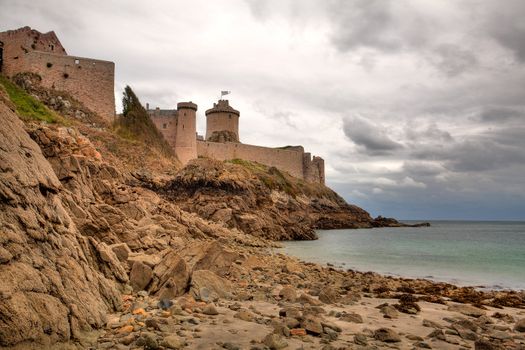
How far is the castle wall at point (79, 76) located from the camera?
4078cm

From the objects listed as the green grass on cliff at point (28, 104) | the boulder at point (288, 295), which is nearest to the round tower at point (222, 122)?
the green grass on cliff at point (28, 104)

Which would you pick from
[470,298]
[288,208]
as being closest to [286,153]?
[288,208]

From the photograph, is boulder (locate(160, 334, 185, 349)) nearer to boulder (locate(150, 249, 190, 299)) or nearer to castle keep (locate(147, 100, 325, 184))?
boulder (locate(150, 249, 190, 299))

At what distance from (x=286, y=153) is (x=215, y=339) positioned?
80223 millimetres

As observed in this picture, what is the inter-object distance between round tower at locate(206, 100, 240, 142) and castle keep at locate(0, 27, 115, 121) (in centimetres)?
3368

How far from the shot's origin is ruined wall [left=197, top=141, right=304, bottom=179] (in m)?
72.6

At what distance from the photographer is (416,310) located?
10891 millimetres

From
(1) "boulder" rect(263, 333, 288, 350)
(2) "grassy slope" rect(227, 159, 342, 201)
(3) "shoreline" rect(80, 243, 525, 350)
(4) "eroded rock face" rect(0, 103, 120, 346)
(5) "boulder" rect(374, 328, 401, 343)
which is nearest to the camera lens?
(4) "eroded rock face" rect(0, 103, 120, 346)

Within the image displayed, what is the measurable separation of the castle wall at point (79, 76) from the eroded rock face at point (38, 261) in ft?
126

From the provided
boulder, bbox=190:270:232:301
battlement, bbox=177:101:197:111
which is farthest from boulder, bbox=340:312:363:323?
battlement, bbox=177:101:197:111

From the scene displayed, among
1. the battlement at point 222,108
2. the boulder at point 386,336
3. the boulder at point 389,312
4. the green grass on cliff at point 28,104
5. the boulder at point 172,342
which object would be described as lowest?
the boulder at point 389,312

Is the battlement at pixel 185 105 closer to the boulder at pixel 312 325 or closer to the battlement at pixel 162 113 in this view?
the battlement at pixel 162 113

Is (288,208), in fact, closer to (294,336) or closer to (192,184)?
(192,184)

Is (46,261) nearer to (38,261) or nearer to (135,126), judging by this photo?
(38,261)
